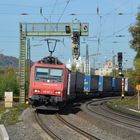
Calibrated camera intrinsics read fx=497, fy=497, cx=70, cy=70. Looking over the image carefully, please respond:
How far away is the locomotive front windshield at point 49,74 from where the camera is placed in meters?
31.3

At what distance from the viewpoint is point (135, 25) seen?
197 feet

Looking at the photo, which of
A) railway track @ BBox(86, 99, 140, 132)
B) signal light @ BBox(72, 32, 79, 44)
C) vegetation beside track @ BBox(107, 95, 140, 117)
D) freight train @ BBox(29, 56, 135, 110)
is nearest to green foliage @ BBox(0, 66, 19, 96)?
vegetation beside track @ BBox(107, 95, 140, 117)

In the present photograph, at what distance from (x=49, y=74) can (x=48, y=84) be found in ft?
2.58

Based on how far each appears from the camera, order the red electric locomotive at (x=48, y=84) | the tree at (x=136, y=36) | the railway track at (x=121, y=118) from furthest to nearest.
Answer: the tree at (x=136, y=36), the red electric locomotive at (x=48, y=84), the railway track at (x=121, y=118)

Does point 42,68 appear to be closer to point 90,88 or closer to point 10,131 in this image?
point 10,131

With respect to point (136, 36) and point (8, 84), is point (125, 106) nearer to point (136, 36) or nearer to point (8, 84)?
point (136, 36)

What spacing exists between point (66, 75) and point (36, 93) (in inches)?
88.9

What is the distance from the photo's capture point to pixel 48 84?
31.0 metres

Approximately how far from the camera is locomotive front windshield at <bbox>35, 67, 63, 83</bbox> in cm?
3127

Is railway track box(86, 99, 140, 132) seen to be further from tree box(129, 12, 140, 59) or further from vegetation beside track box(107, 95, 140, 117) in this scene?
tree box(129, 12, 140, 59)

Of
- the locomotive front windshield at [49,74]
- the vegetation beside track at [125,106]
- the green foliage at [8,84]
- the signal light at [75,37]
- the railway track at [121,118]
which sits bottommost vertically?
the vegetation beside track at [125,106]

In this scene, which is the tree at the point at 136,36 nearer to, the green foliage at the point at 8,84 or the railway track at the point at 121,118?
the green foliage at the point at 8,84

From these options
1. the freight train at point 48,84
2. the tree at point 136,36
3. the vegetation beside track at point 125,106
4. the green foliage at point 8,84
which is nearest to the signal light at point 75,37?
the vegetation beside track at point 125,106

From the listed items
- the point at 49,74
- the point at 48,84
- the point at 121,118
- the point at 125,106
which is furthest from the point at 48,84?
the point at 125,106
